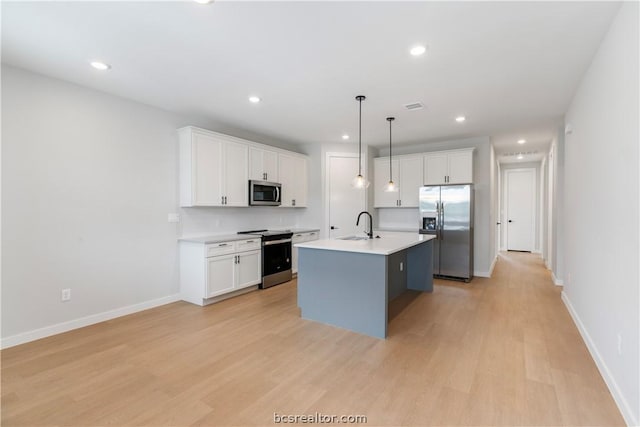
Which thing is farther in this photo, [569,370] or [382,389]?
[569,370]

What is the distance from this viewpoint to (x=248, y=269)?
4.61 meters

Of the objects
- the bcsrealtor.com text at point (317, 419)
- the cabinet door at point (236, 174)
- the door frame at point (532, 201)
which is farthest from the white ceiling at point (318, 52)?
the door frame at point (532, 201)

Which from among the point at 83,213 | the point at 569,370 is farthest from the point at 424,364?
the point at 83,213

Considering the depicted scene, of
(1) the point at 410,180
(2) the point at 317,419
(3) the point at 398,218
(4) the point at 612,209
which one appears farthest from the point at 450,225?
(2) the point at 317,419

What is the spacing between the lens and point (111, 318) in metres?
3.56

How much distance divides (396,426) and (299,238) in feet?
12.9

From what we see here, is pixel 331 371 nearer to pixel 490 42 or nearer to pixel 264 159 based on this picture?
pixel 490 42

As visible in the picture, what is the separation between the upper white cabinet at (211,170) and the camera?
4.16 metres

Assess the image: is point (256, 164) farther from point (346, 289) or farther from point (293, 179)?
point (346, 289)

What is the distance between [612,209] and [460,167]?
3.46 metres

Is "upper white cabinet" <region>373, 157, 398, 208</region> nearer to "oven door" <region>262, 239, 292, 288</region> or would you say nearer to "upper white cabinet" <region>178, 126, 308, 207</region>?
"upper white cabinet" <region>178, 126, 308, 207</region>

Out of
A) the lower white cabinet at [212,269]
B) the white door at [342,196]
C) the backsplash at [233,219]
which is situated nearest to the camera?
the lower white cabinet at [212,269]

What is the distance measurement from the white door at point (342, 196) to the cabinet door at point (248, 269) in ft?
6.02

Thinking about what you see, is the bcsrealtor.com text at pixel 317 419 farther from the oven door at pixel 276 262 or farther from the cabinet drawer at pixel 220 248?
the oven door at pixel 276 262
